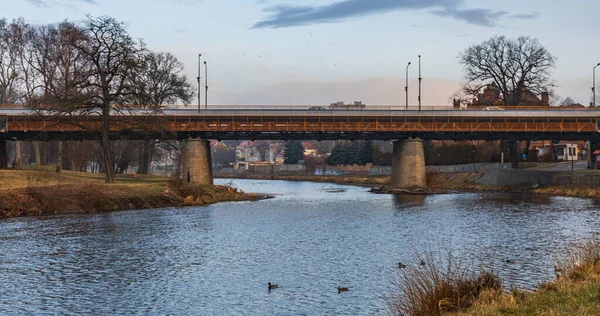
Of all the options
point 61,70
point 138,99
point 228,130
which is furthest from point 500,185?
point 61,70

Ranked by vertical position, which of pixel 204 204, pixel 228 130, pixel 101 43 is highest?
pixel 101 43

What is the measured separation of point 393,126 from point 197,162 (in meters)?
23.9

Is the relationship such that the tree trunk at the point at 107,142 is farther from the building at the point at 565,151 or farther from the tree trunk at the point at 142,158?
the building at the point at 565,151

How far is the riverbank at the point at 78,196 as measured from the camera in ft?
152

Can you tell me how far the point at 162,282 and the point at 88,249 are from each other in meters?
8.79

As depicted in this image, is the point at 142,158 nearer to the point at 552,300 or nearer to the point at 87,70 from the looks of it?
the point at 87,70

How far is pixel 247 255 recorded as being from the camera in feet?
96.6

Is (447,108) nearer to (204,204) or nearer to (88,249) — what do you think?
(204,204)

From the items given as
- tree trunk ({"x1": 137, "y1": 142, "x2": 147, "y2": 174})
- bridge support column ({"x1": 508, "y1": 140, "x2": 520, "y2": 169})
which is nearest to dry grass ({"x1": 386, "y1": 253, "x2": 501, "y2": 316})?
tree trunk ({"x1": 137, "y1": 142, "x2": 147, "y2": 174})

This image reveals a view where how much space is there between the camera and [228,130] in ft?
269

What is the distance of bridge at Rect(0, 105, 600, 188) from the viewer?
270ft

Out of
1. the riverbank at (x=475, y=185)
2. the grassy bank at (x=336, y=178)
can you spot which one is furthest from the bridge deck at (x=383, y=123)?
the grassy bank at (x=336, y=178)

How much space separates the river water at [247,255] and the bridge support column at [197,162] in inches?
1102

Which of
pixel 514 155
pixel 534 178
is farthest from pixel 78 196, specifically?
pixel 514 155
